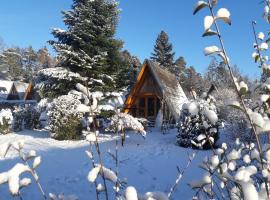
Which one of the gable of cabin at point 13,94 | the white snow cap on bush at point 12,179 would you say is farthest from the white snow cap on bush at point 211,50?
the gable of cabin at point 13,94

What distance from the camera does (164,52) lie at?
4216 centimetres

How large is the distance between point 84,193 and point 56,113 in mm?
8098

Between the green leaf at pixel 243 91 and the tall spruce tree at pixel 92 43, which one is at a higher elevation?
the tall spruce tree at pixel 92 43

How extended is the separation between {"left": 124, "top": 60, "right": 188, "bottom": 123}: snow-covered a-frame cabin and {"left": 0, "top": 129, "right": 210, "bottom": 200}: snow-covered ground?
19.2 ft

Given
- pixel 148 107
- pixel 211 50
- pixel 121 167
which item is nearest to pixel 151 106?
pixel 148 107

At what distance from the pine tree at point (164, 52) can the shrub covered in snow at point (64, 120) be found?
2841 cm

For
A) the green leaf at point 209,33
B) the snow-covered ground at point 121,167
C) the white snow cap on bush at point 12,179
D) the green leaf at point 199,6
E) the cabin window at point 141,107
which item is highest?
the cabin window at point 141,107

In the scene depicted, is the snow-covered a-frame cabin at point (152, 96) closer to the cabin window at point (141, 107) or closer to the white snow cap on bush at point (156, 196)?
the cabin window at point (141, 107)

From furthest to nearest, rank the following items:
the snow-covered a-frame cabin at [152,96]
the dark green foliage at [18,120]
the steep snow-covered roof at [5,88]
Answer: the steep snow-covered roof at [5,88] < the snow-covered a-frame cabin at [152,96] < the dark green foliage at [18,120]

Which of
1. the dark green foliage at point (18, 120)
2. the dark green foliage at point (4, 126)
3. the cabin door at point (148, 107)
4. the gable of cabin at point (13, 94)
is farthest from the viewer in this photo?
the gable of cabin at point (13, 94)

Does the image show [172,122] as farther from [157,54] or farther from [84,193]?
[157,54]

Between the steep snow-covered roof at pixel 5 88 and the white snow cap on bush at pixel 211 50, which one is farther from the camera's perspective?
the steep snow-covered roof at pixel 5 88

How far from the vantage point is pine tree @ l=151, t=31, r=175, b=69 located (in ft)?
137

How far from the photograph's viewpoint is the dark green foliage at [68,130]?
1410cm
